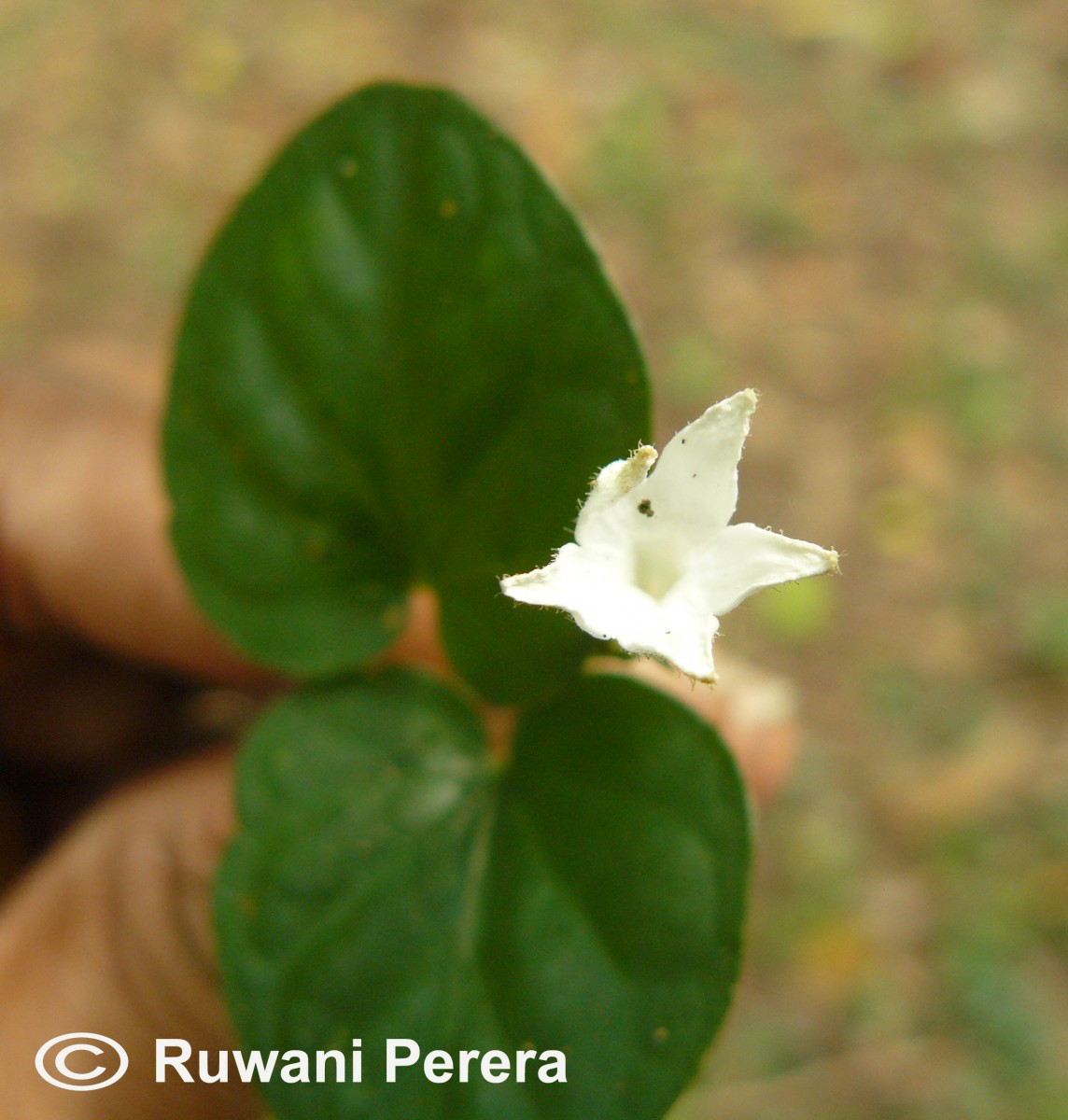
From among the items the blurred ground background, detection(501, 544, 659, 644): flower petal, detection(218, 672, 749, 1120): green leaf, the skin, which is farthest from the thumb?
the blurred ground background

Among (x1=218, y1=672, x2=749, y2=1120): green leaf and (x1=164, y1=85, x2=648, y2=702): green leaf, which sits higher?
(x1=164, y1=85, x2=648, y2=702): green leaf

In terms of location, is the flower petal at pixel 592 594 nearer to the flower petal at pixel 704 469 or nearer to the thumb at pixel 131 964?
the flower petal at pixel 704 469

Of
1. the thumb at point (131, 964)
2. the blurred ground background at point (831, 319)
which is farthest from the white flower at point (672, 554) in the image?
the blurred ground background at point (831, 319)

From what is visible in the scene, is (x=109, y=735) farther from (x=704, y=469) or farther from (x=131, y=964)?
(x=704, y=469)

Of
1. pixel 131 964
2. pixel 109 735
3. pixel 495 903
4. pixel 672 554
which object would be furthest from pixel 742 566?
pixel 109 735

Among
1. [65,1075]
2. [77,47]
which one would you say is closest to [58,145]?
[77,47]

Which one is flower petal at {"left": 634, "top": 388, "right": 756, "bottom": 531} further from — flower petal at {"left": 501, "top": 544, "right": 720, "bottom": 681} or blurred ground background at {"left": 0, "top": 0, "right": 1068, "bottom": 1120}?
blurred ground background at {"left": 0, "top": 0, "right": 1068, "bottom": 1120}

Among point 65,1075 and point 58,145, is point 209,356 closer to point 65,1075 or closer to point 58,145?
point 65,1075
